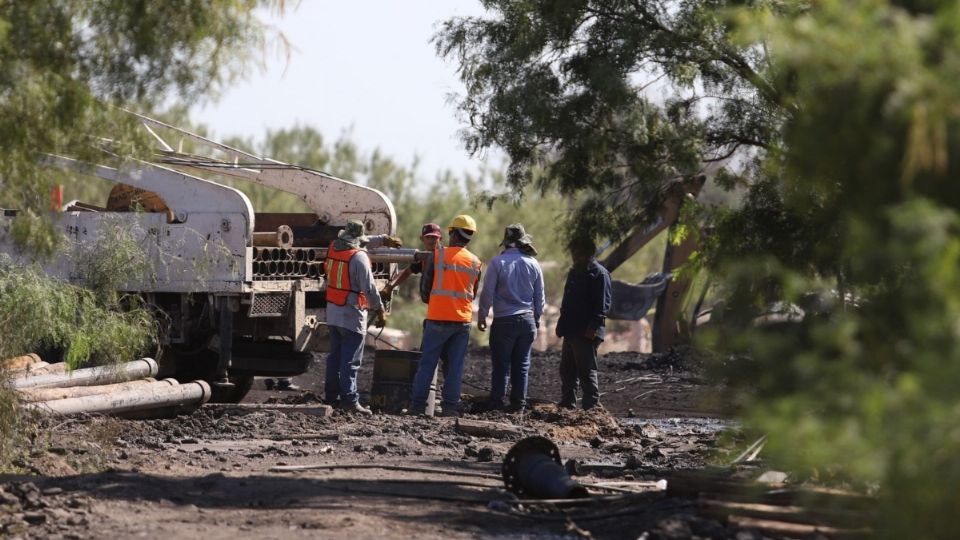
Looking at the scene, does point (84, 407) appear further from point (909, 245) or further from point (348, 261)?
point (909, 245)

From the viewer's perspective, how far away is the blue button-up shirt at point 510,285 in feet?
44.1

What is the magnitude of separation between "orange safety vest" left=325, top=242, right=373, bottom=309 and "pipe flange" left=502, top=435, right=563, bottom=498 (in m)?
4.67

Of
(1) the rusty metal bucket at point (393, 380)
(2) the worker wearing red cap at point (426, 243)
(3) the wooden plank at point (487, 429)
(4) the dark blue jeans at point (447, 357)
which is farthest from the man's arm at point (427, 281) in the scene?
(3) the wooden plank at point (487, 429)

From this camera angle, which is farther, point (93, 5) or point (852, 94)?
point (93, 5)

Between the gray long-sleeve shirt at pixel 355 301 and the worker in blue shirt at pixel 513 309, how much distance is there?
3.59 ft

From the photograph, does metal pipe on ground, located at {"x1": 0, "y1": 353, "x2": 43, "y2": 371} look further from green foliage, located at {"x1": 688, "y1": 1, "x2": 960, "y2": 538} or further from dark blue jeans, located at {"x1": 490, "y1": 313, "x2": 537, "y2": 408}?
green foliage, located at {"x1": 688, "y1": 1, "x2": 960, "y2": 538}

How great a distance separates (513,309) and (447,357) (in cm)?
80

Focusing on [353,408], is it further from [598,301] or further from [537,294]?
[598,301]

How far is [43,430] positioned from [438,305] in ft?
13.2

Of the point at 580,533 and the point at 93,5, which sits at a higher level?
the point at 93,5

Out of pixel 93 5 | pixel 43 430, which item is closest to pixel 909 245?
pixel 93 5

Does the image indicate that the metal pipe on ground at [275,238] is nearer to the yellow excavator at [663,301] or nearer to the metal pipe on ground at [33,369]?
the metal pipe on ground at [33,369]

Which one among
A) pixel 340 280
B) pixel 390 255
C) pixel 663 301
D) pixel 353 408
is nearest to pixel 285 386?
pixel 390 255

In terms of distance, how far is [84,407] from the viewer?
443 inches
